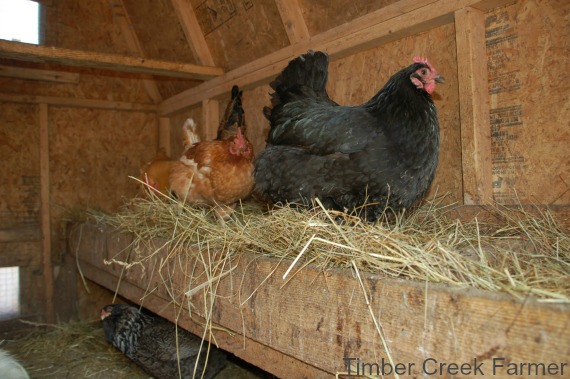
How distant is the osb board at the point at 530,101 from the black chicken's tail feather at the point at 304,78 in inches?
37.5

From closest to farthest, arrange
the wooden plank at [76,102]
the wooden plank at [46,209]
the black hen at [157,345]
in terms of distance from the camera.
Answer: the black hen at [157,345]
the wooden plank at [76,102]
the wooden plank at [46,209]

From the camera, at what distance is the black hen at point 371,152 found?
1932 mm

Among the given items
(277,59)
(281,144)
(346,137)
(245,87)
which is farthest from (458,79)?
(245,87)

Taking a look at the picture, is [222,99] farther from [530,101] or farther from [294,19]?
[530,101]

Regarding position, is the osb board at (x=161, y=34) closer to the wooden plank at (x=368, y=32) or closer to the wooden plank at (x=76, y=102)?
the wooden plank at (x=76, y=102)

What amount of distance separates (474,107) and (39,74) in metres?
4.16

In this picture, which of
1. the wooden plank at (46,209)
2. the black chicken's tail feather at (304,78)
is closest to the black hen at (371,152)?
the black chicken's tail feather at (304,78)

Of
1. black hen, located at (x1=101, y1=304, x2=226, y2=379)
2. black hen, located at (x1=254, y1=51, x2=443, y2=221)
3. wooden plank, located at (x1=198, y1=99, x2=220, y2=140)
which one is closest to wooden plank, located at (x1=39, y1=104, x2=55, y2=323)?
black hen, located at (x1=101, y1=304, x2=226, y2=379)

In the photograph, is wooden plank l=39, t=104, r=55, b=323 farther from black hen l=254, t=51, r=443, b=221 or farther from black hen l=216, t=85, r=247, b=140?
black hen l=254, t=51, r=443, b=221

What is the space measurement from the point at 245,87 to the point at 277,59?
1.99 ft

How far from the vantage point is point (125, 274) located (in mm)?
2643

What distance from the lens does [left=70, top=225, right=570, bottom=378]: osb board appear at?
81 centimetres

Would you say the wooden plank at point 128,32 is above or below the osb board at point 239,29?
above

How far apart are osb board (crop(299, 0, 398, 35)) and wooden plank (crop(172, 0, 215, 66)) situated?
1.34 m
